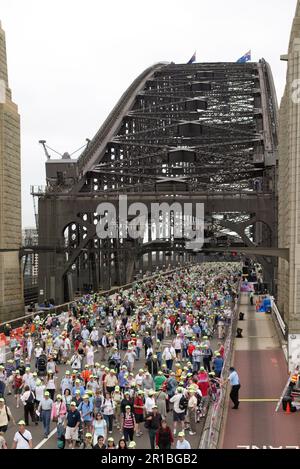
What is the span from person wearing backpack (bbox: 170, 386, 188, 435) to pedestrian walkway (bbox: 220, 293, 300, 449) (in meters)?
1.20

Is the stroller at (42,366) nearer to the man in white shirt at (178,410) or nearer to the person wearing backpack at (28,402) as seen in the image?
the person wearing backpack at (28,402)

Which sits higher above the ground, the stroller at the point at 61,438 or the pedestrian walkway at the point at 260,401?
the stroller at the point at 61,438

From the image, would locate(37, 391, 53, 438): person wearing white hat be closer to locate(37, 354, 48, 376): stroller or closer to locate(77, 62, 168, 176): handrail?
locate(37, 354, 48, 376): stroller

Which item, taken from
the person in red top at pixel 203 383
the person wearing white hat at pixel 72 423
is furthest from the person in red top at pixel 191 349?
the person wearing white hat at pixel 72 423

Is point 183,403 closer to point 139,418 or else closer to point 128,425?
point 139,418

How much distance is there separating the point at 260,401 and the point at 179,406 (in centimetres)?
514

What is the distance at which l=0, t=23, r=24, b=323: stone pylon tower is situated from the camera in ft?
143

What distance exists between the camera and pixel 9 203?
1758 inches

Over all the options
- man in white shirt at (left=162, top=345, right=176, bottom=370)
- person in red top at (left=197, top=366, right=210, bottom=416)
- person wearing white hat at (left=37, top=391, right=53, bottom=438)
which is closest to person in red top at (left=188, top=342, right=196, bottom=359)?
man in white shirt at (left=162, top=345, right=176, bottom=370)

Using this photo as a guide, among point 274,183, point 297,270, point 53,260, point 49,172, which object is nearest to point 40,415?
point 297,270

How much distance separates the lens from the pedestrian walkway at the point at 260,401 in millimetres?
18781

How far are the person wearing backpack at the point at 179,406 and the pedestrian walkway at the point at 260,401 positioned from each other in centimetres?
120
